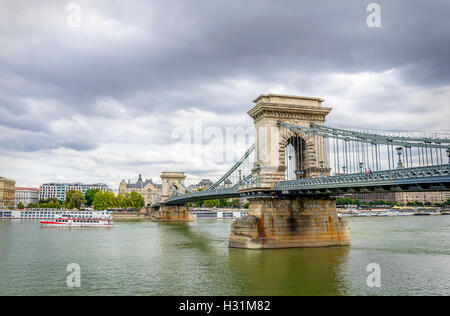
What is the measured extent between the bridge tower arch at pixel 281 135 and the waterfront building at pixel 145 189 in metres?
145

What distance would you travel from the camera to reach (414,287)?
62.1ft

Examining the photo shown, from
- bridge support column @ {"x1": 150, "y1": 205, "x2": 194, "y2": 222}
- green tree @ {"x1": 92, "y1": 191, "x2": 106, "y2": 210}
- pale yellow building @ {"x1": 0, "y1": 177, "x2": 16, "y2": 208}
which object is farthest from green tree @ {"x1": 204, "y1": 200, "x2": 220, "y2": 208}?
pale yellow building @ {"x1": 0, "y1": 177, "x2": 16, "y2": 208}

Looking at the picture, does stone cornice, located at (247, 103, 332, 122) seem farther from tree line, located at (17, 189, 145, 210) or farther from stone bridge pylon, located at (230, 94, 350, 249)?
tree line, located at (17, 189, 145, 210)

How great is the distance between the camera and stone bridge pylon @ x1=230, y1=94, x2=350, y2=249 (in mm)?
31312

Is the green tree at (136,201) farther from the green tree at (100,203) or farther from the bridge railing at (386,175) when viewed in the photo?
the bridge railing at (386,175)

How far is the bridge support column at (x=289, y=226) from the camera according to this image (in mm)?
31000

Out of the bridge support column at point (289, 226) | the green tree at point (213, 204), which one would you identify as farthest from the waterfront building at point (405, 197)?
the bridge support column at point (289, 226)

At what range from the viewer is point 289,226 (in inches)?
1243

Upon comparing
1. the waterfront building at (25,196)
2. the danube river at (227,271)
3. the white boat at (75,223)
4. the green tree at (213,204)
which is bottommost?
the danube river at (227,271)

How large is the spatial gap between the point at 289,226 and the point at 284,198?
2414mm

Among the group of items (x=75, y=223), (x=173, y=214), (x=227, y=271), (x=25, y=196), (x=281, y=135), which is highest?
(x=281, y=135)

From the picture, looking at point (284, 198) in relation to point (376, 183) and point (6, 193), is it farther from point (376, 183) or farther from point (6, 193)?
point (6, 193)

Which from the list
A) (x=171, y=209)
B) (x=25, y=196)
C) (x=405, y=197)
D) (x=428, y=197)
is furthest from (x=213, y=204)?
(x=428, y=197)
